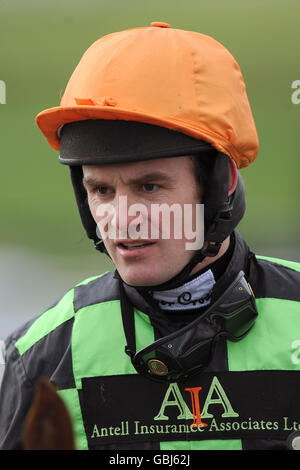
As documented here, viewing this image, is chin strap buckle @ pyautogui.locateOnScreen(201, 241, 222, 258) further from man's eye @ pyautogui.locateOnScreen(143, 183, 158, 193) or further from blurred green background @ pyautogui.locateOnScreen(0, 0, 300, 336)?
blurred green background @ pyautogui.locateOnScreen(0, 0, 300, 336)

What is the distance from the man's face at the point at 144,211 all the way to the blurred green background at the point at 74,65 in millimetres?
2145

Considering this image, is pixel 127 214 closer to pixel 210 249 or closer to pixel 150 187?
pixel 150 187

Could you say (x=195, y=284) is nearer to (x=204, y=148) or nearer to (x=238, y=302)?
(x=238, y=302)

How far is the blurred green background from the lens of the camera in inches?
143

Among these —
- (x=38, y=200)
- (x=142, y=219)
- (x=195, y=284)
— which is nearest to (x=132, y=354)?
(x=195, y=284)

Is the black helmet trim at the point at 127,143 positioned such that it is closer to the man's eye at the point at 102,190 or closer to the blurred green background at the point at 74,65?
the man's eye at the point at 102,190

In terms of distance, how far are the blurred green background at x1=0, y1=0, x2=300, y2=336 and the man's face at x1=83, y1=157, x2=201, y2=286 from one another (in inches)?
84.5

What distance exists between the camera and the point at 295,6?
11.7 feet

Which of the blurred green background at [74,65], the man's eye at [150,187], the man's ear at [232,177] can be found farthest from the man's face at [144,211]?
the blurred green background at [74,65]

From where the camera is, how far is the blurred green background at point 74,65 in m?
3.63

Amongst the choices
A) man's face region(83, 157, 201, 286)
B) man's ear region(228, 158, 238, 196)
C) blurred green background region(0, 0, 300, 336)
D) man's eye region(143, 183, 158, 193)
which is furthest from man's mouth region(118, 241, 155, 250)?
blurred green background region(0, 0, 300, 336)

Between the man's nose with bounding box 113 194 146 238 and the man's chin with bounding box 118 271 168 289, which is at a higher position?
the man's nose with bounding box 113 194 146 238

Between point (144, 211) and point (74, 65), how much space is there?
2.38 metres

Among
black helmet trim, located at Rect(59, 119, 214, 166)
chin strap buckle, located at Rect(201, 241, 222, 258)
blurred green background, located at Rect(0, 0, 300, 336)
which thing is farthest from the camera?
blurred green background, located at Rect(0, 0, 300, 336)
